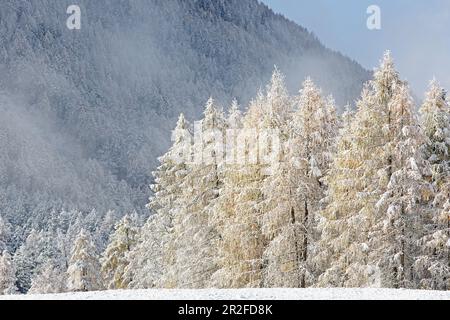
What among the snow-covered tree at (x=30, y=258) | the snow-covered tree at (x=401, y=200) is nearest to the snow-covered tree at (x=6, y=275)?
the snow-covered tree at (x=30, y=258)

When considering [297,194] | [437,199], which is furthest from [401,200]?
[297,194]

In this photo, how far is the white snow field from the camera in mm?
13578

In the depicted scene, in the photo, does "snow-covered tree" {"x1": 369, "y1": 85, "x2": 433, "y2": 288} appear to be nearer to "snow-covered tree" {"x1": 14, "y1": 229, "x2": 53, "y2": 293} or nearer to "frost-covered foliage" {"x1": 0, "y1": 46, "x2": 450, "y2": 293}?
"frost-covered foliage" {"x1": 0, "y1": 46, "x2": 450, "y2": 293}

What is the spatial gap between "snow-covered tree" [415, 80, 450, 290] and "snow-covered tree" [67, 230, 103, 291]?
1010 inches

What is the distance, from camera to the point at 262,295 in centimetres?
1380

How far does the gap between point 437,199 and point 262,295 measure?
33.3 ft

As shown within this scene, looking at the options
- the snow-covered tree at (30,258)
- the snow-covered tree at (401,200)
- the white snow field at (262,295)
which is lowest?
the white snow field at (262,295)

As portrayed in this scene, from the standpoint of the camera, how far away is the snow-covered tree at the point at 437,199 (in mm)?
21453

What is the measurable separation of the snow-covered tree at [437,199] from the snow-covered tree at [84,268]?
25.7 m

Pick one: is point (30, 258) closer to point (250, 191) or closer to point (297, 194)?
point (250, 191)

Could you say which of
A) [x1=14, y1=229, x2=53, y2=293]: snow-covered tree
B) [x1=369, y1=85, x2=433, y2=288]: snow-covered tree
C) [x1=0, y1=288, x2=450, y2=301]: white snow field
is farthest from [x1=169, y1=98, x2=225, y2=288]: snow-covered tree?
[x1=14, y1=229, x2=53, y2=293]: snow-covered tree

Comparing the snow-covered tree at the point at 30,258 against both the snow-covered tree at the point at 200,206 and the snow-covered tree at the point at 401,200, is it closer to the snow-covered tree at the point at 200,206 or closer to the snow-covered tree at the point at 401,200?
the snow-covered tree at the point at 200,206
